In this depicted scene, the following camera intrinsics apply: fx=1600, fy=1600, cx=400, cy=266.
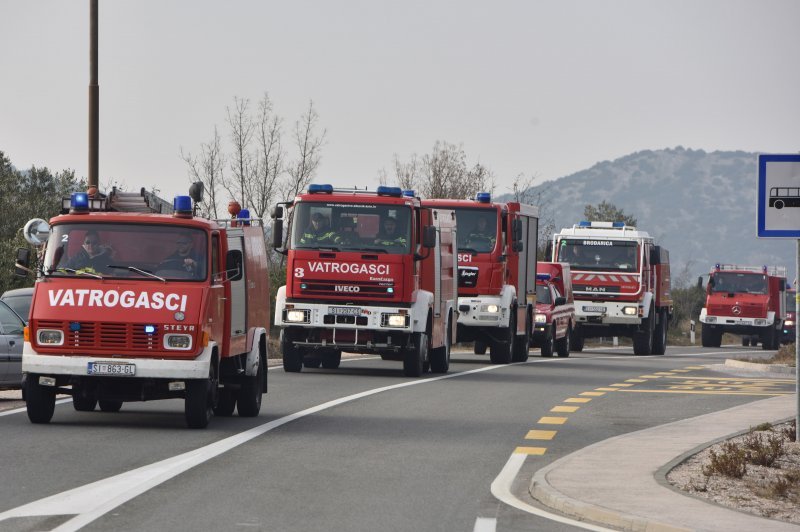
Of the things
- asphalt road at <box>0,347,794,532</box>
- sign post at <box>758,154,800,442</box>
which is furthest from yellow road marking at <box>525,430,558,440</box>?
sign post at <box>758,154,800,442</box>

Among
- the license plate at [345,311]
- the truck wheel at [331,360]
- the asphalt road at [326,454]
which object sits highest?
the license plate at [345,311]

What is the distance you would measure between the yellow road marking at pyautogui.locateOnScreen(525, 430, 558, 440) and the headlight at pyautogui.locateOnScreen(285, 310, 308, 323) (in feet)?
30.4

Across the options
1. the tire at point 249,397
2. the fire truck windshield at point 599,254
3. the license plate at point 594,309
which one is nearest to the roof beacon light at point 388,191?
the tire at point 249,397

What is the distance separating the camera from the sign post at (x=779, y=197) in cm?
1517

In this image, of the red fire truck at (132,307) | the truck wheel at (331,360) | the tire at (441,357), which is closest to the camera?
the red fire truck at (132,307)

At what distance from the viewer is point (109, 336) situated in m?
15.9

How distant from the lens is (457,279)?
3125 centimetres

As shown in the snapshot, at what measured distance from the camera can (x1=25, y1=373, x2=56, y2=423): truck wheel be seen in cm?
1625

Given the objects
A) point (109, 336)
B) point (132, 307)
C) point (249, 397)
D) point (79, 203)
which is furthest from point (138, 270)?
point (249, 397)

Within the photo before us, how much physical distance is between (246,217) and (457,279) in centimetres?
1316

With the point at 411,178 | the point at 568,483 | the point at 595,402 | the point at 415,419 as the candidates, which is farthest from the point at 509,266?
the point at 411,178

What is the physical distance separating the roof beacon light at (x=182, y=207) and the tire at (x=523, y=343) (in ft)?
58.8

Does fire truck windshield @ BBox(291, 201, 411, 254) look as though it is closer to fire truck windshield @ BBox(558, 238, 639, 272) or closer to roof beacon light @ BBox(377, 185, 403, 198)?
roof beacon light @ BBox(377, 185, 403, 198)

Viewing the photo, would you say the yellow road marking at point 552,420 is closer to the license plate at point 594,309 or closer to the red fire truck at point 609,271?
the red fire truck at point 609,271
